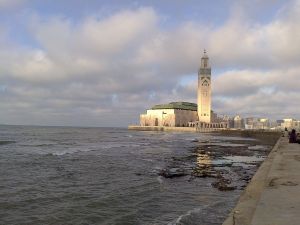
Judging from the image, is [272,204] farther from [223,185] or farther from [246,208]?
[223,185]

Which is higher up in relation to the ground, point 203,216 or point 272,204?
point 272,204

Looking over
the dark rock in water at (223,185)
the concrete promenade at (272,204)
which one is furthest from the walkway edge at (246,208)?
the dark rock in water at (223,185)

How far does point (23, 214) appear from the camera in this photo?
14.8 meters

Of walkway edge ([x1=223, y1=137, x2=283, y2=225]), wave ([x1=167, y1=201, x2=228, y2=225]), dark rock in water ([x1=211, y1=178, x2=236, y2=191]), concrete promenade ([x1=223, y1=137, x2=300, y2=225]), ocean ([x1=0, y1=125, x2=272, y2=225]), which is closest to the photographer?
concrete promenade ([x1=223, y1=137, x2=300, y2=225])

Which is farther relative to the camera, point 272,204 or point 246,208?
point 246,208

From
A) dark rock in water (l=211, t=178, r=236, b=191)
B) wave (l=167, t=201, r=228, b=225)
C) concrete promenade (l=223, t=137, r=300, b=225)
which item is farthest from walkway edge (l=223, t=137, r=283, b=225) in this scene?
dark rock in water (l=211, t=178, r=236, b=191)

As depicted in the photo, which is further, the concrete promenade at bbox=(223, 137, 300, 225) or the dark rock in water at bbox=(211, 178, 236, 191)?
the dark rock in water at bbox=(211, 178, 236, 191)

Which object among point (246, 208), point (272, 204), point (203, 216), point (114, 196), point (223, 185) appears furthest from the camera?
point (223, 185)

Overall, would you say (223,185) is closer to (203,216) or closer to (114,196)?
(114,196)

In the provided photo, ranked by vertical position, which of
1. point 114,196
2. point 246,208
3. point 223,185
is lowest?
point 114,196

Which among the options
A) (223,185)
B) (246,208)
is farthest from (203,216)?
(223,185)

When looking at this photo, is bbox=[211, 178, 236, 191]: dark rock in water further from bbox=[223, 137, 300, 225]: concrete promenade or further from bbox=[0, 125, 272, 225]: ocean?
bbox=[223, 137, 300, 225]: concrete promenade

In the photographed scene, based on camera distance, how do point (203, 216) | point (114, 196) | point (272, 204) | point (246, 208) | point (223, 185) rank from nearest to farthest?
point (272, 204) < point (246, 208) < point (203, 216) < point (114, 196) < point (223, 185)

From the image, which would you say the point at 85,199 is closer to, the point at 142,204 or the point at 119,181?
the point at 142,204
